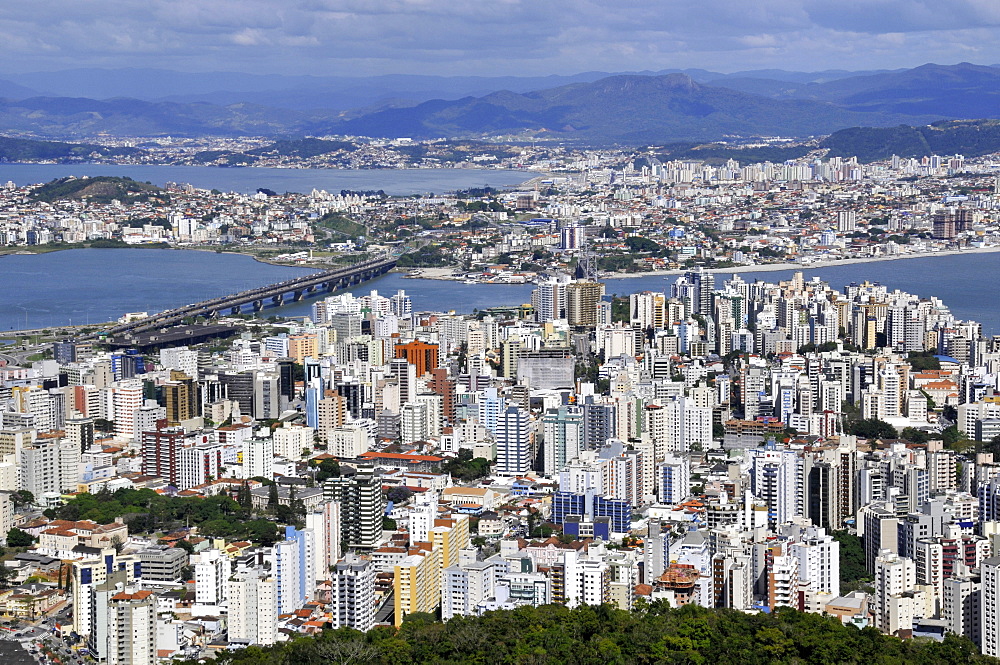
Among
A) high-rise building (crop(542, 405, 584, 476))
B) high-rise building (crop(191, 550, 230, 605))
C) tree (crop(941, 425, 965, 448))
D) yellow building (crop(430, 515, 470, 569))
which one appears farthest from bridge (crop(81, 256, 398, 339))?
high-rise building (crop(191, 550, 230, 605))

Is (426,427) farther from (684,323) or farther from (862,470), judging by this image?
(684,323)

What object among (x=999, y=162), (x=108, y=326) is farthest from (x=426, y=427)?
(x=999, y=162)

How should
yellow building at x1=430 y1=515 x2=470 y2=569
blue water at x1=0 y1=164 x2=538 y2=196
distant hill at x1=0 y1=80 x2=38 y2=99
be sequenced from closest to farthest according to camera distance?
yellow building at x1=430 y1=515 x2=470 y2=569
blue water at x1=0 y1=164 x2=538 y2=196
distant hill at x1=0 y1=80 x2=38 y2=99

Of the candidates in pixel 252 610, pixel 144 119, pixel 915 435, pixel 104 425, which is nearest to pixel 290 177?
pixel 104 425

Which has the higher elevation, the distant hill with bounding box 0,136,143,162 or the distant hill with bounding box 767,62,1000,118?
the distant hill with bounding box 767,62,1000,118

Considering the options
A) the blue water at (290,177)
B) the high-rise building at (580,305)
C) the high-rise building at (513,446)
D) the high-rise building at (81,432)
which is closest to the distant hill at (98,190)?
the blue water at (290,177)

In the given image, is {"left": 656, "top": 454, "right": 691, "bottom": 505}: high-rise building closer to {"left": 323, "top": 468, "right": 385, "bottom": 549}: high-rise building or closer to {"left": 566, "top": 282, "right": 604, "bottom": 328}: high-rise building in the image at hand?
{"left": 323, "top": 468, "right": 385, "bottom": 549}: high-rise building
